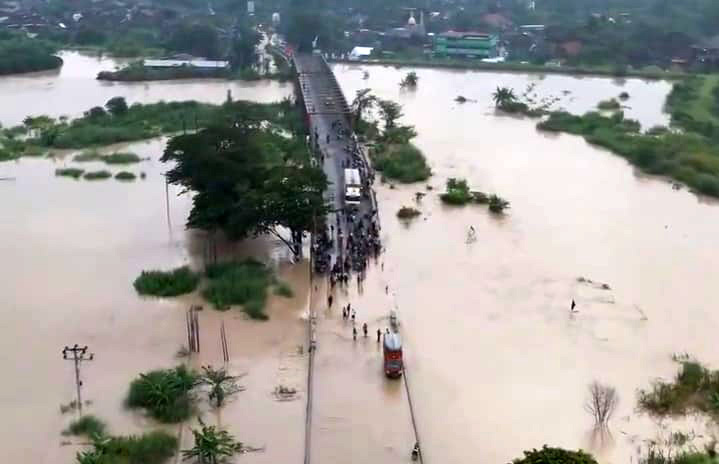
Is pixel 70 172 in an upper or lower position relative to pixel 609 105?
lower

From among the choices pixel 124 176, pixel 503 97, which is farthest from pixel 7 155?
pixel 503 97

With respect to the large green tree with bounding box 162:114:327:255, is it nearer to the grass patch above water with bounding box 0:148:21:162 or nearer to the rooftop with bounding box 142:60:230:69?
the grass patch above water with bounding box 0:148:21:162

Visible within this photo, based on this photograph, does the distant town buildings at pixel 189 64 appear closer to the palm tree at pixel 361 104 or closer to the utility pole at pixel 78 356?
the palm tree at pixel 361 104

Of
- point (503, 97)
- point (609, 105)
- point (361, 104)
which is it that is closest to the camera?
point (361, 104)

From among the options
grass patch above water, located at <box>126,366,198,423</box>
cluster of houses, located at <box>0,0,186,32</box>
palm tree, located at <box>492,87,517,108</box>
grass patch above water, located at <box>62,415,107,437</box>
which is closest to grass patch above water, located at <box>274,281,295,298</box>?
grass patch above water, located at <box>126,366,198,423</box>

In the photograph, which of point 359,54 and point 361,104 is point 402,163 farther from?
point 359,54

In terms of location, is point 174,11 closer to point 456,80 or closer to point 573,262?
point 456,80
